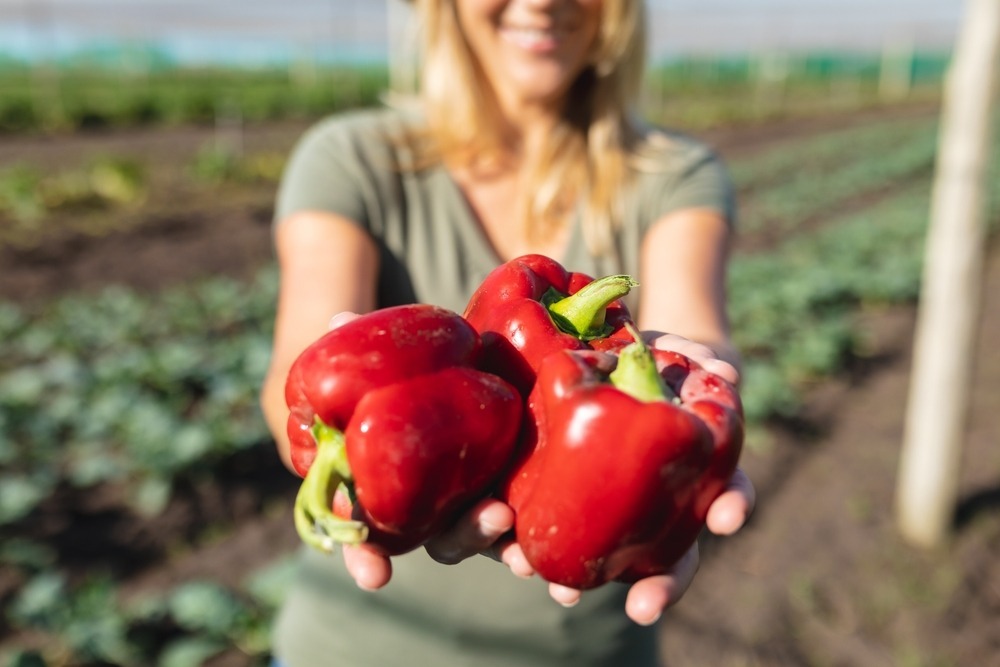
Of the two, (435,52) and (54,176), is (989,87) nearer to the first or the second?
(435,52)

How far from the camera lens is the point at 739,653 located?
329cm

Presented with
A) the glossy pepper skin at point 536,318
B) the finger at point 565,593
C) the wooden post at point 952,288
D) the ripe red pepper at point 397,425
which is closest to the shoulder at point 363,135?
the glossy pepper skin at point 536,318

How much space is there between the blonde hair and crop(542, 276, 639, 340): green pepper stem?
75 centimetres

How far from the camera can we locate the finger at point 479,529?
1.18 meters

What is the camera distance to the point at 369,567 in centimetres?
120

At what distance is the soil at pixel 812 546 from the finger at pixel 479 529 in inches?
90.5

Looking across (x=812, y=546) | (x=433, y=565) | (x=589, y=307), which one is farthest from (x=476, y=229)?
(x=812, y=546)

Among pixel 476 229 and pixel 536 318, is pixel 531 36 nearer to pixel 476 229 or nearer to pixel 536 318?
pixel 476 229

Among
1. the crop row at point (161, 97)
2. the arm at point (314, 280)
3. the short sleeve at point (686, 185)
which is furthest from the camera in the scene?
the crop row at point (161, 97)

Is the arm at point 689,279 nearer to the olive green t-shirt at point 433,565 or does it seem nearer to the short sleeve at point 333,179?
the olive green t-shirt at point 433,565

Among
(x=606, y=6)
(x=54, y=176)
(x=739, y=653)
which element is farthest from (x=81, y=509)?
(x=54, y=176)

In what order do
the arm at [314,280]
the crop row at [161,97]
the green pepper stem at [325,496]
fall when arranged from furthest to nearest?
the crop row at [161,97]
the arm at [314,280]
the green pepper stem at [325,496]

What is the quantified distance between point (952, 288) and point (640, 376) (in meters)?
2.92

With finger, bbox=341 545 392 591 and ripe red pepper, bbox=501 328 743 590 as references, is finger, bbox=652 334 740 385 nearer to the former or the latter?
ripe red pepper, bbox=501 328 743 590
